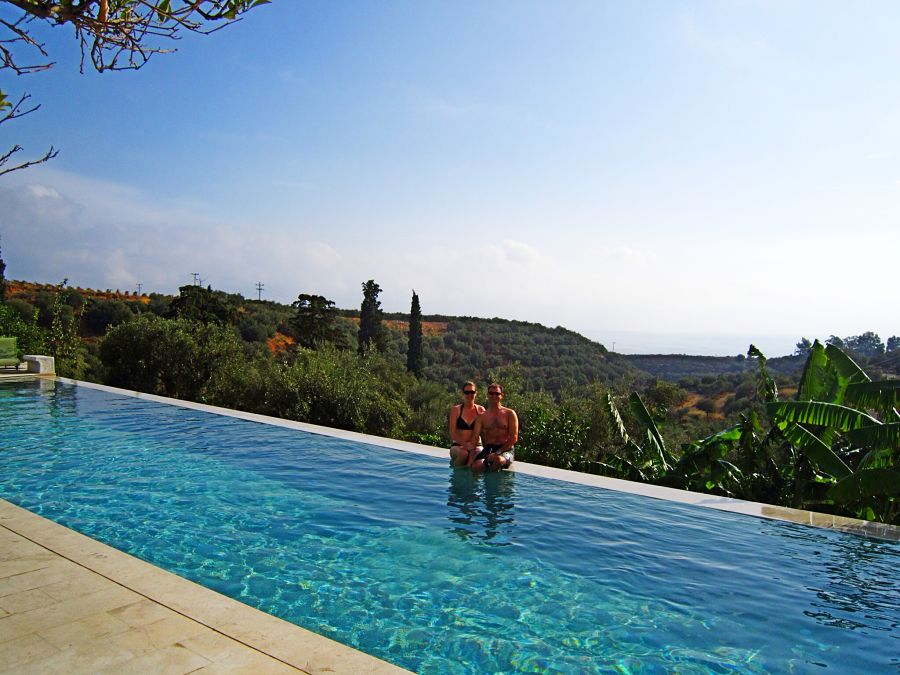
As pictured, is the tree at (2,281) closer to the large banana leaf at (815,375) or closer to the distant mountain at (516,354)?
the distant mountain at (516,354)

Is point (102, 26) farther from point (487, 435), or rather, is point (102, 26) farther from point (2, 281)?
point (2, 281)

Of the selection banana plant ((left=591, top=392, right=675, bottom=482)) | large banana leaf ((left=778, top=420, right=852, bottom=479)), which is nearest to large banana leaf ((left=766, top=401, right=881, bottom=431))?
large banana leaf ((left=778, top=420, right=852, bottom=479))

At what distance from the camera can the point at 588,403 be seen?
35.9 ft

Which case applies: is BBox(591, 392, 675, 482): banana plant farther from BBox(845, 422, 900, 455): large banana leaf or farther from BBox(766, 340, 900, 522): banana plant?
BBox(845, 422, 900, 455): large banana leaf

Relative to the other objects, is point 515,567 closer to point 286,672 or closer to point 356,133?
point 286,672

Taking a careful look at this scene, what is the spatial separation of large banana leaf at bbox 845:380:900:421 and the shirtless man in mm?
3753

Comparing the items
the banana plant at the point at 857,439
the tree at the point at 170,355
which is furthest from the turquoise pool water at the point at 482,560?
the tree at the point at 170,355

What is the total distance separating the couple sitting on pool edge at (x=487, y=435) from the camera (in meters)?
8.19

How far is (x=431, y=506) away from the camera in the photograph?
22.2 ft

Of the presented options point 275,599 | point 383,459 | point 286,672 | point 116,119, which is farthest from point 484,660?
point 116,119

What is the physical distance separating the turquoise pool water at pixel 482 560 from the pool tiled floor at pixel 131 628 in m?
0.69

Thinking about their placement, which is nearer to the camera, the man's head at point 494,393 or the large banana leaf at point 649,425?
the man's head at point 494,393

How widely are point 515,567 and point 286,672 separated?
8.59ft

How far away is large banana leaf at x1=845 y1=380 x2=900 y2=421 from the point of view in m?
6.23
